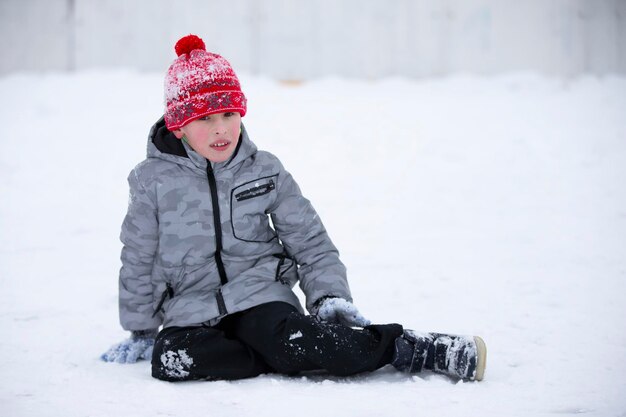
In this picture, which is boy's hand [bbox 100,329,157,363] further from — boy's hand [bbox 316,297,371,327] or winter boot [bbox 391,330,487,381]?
winter boot [bbox 391,330,487,381]

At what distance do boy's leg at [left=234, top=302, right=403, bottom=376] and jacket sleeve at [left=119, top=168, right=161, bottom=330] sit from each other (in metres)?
0.35

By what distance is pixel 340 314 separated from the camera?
85.7 inches

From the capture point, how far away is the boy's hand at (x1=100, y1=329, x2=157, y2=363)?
2283 millimetres

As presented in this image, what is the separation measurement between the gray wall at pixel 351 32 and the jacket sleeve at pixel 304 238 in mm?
4459

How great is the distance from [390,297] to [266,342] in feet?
3.43

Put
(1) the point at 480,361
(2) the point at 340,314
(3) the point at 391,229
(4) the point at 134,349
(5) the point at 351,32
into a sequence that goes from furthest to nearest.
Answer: (5) the point at 351,32 < (3) the point at 391,229 < (4) the point at 134,349 < (2) the point at 340,314 < (1) the point at 480,361

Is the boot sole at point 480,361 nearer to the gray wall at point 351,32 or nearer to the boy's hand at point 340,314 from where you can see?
the boy's hand at point 340,314

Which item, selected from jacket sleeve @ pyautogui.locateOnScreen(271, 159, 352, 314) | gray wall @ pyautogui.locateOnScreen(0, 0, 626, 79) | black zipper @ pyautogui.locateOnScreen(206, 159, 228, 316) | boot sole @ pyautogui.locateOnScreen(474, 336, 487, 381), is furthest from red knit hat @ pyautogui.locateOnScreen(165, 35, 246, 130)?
gray wall @ pyautogui.locateOnScreen(0, 0, 626, 79)

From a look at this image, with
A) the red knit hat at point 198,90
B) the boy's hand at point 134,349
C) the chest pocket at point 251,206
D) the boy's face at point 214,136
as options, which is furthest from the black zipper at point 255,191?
the boy's hand at point 134,349

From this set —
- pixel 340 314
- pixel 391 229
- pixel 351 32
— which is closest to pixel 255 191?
pixel 340 314

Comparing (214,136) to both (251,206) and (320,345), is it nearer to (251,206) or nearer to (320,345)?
(251,206)

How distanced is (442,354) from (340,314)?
0.30 meters

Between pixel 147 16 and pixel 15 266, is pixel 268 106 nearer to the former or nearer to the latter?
pixel 147 16

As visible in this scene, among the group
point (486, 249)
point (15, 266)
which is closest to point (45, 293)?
point (15, 266)
